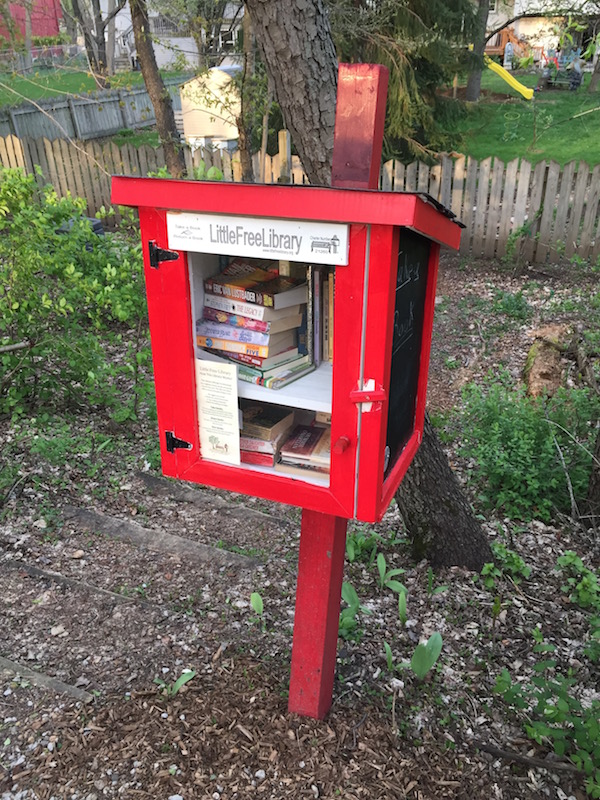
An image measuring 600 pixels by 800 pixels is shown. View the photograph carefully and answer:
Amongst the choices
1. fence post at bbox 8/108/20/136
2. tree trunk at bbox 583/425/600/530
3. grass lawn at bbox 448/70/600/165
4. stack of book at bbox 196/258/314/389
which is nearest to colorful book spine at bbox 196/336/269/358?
stack of book at bbox 196/258/314/389

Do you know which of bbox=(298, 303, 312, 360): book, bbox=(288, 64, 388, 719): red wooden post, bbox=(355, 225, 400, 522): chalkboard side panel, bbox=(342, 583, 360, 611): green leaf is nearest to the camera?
bbox=(355, 225, 400, 522): chalkboard side panel

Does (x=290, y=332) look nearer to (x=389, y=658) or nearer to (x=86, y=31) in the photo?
(x=389, y=658)

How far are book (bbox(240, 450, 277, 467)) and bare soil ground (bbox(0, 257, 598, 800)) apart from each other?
113cm

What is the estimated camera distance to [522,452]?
3539 mm

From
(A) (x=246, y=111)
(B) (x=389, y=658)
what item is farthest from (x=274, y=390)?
(A) (x=246, y=111)

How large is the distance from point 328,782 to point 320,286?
1646mm

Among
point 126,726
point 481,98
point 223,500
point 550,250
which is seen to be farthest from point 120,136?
point 126,726

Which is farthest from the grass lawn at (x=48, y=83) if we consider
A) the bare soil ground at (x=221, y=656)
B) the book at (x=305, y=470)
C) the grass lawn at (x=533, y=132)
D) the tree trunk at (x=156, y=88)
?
the grass lawn at (x=533, y=132)

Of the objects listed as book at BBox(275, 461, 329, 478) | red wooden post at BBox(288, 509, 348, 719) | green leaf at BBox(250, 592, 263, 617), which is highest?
book at BBox(275, 461, 329, 478)

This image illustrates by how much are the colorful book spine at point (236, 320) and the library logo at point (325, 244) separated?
309 millimetres

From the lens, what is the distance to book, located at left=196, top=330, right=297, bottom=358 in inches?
66.5

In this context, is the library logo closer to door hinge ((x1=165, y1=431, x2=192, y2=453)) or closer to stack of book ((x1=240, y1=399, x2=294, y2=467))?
stack of book ((x1=240, y1=399, x2=294, y2=467))

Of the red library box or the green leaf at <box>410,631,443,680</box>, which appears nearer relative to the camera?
the red library box

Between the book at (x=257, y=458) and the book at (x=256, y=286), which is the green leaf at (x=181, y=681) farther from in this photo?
the book at (x=256, y=286)
